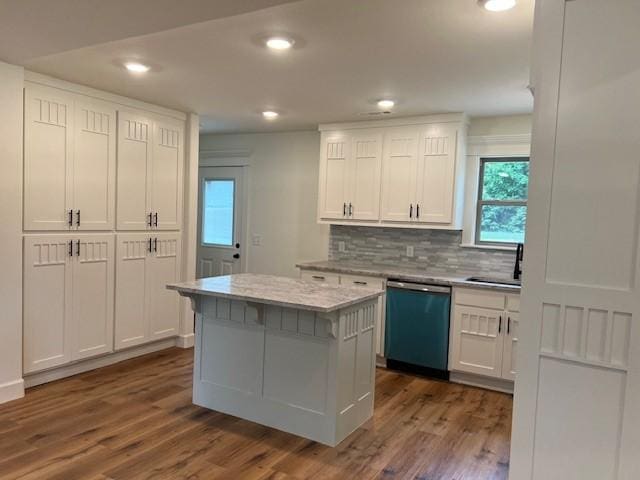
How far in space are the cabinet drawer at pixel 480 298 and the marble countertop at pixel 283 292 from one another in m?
1.15

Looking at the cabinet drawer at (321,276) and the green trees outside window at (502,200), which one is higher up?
the green trees outside window at (502,200)

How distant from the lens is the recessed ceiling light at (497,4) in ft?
6.59

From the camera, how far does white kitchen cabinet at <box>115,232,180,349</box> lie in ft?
13.4

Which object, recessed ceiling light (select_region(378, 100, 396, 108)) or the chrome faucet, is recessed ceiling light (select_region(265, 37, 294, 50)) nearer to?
recessed ceiling light (select_region(378, 100, 396, 108))

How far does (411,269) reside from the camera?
457cm

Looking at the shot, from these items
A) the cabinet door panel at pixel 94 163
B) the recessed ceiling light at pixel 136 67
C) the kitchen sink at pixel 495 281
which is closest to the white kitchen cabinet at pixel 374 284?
the kitchen sink at pixel 495 281

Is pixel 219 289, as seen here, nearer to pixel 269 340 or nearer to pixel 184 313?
pixel 269 340

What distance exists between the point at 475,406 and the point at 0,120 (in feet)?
12.8

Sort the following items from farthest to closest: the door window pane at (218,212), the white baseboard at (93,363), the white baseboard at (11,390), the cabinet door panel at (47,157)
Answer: the door window pane at (218,212) → the white baseboard at (93,363) → the cabinet door panel at (47,157) → the white baseboard at (11,390)

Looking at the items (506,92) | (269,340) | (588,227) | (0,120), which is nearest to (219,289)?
(269,340)

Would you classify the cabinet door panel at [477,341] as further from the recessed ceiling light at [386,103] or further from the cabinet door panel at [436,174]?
the recessed ceiling light at [386,103]

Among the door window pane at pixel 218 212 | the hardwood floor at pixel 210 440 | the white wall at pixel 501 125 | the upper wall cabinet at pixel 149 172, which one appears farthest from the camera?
the door window pane at pixel 218 212

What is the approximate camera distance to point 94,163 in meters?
3.79

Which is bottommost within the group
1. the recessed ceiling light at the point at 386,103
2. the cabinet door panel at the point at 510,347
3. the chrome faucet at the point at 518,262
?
the cabinet door panel at the point at 510,347
